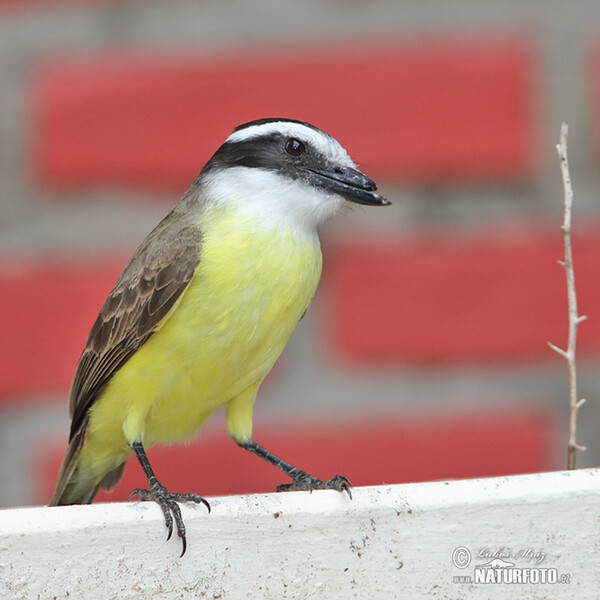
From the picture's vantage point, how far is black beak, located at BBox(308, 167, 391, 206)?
147 cm

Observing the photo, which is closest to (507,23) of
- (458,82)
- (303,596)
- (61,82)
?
(458,82)

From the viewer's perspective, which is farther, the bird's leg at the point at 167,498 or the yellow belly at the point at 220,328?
the yellow belly at the point at 220,328

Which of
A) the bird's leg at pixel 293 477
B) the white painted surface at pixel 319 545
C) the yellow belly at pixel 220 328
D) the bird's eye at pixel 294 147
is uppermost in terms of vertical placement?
the bird's eye at pixel 294 147

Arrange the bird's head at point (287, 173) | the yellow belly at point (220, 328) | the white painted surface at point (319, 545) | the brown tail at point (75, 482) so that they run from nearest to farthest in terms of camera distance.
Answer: the white painted surface at point (319, 545)
the yellow belly at point (220, 328)
the bird's head at point (287, 173)
the brown tail at point (75, 482)

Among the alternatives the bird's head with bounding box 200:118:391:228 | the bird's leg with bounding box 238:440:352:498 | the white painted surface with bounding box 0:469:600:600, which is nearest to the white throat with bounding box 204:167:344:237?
the bird's head with bounding box 200:118:391:228

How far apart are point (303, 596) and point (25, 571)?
25 cm

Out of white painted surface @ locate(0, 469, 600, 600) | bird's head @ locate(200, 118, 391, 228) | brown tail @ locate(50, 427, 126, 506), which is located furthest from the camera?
brown tail @ locate(50, 427, 126, 506)

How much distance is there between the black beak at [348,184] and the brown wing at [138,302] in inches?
7.8

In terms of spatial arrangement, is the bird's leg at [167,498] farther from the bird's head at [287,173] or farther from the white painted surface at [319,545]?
the bird's head at [287,173]

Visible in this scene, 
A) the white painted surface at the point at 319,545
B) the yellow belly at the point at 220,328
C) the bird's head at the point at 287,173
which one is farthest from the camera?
the bird's head at the point at 287,173

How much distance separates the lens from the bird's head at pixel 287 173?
1486 mm

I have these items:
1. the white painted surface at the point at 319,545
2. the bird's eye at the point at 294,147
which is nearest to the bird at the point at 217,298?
the bird's eye at the point at 294,147

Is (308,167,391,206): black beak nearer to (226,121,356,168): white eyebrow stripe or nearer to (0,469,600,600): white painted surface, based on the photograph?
(226,121,356,168): white eyebrow stripe

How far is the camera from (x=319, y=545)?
3.22 feet
